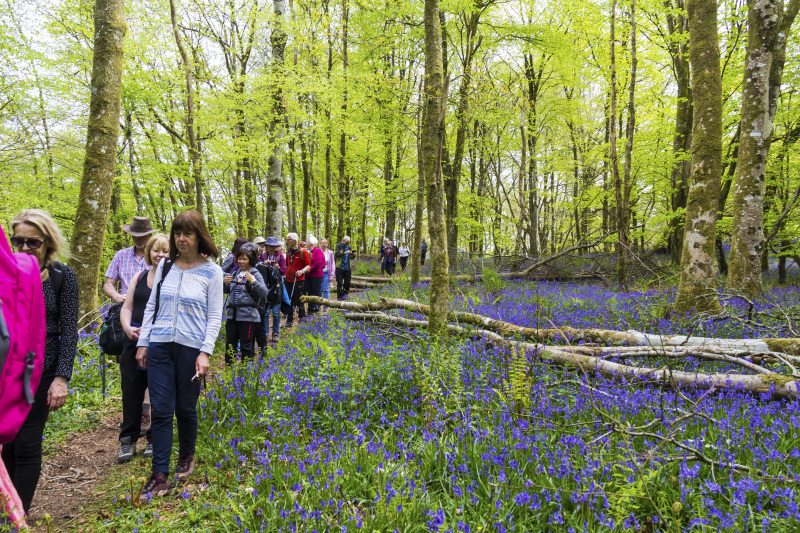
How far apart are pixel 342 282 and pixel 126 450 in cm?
941

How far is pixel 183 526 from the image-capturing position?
2.81m

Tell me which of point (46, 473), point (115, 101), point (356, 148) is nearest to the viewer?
point (46, 473)

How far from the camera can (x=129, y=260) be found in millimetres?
4543

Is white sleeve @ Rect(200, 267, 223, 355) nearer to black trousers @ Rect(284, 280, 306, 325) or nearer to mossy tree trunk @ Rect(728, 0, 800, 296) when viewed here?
black trousers @ Rect(284, 280, 306, 325)

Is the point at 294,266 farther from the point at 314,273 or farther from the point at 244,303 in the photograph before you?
the point at 244,303

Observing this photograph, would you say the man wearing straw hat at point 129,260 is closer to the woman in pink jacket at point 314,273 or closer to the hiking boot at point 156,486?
the hiking boot at point 156,486

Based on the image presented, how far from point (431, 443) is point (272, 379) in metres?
2.52

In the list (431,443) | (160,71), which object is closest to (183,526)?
(431,443)

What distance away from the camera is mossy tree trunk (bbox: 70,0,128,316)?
6.33 meters

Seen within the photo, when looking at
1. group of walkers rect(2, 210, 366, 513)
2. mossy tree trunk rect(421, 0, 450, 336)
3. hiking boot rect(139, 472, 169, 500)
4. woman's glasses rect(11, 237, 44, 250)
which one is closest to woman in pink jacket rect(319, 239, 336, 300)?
mossy tree trunk rect(421, 0, 450, 336)

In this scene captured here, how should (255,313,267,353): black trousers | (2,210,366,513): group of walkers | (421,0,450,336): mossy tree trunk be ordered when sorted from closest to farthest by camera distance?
(2,210,366,513): group of walkers → (421,0,450,336): mossy tree trunk → (255,313,267,353): black trousers

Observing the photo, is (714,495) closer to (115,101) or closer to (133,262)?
(133,262)

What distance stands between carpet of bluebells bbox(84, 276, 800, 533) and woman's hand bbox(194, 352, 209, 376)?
2.75ft

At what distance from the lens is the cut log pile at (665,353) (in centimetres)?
384
